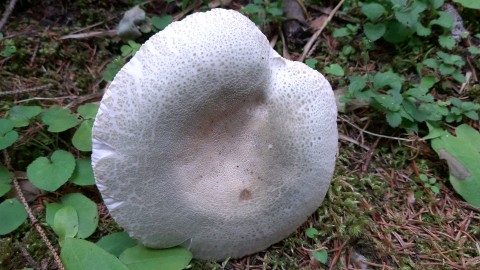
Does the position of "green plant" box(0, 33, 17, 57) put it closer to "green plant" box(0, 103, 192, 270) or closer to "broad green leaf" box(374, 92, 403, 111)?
"green plant" box(0, 103, 192, 270)

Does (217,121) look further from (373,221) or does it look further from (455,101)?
(455,101)

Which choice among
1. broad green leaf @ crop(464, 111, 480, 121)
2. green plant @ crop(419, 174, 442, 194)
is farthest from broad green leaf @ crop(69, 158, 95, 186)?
broad green leaf @ crop(464, 111, 480, 121)

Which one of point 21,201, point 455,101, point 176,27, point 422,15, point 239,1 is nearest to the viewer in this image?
point 176,27

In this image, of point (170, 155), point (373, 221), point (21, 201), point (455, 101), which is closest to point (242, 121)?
point (170, 155)

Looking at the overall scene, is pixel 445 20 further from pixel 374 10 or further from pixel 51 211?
pixel 51 211

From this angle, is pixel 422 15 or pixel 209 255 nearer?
pixel 209 255
